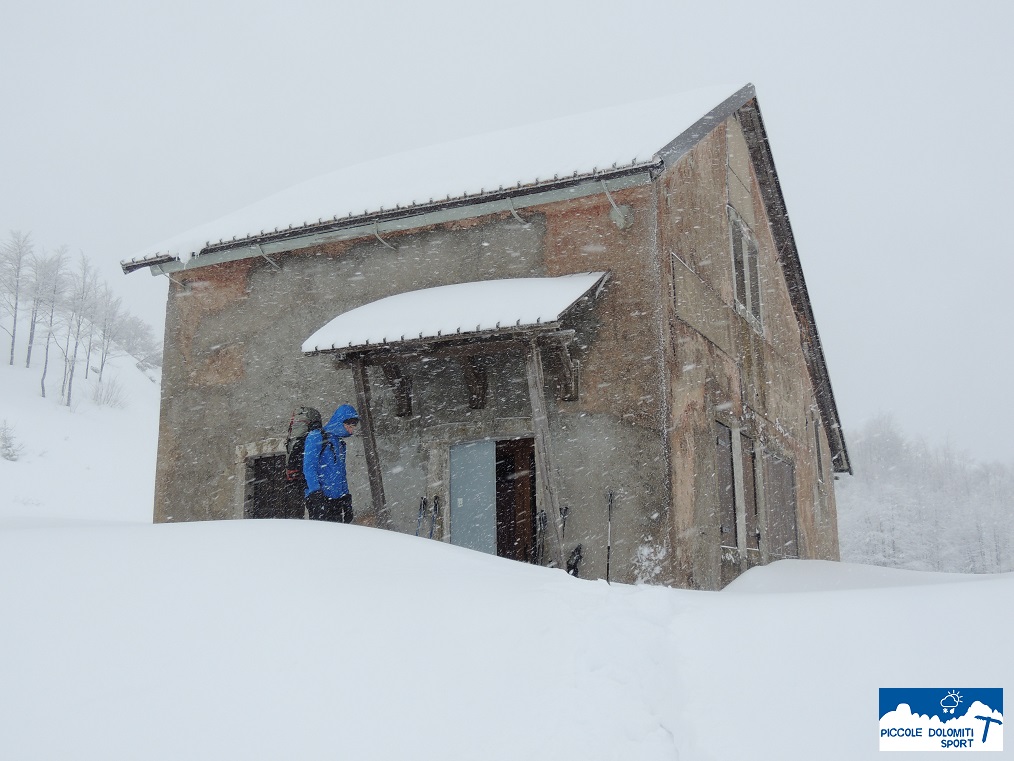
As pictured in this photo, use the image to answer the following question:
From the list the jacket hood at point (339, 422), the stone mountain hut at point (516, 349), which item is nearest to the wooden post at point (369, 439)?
the stone mountain hut at point (516, 349)

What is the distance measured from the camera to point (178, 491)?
9.30m

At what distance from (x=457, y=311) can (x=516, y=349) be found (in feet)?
2.00

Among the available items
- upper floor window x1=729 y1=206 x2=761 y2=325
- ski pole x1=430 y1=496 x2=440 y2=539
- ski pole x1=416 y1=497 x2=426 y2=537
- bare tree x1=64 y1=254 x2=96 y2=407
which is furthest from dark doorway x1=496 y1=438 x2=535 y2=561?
bare tree x1=64 y1=254 x2=96 y2=407

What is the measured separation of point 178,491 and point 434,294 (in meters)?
3.95

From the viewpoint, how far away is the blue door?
781 centimetres

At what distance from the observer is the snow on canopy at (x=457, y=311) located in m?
6.68

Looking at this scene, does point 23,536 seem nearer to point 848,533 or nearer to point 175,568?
point 175,568

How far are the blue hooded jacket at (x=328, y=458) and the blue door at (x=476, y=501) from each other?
1.09 meters

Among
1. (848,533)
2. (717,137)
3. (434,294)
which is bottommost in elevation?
(848,533)

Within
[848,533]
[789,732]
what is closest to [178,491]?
[789,732]

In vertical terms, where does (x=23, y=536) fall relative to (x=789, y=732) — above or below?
above

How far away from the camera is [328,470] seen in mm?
7508

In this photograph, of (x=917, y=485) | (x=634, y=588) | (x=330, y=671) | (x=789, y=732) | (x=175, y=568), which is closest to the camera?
(x=789, y=732)

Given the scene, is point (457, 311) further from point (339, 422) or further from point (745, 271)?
point (745, 271)
